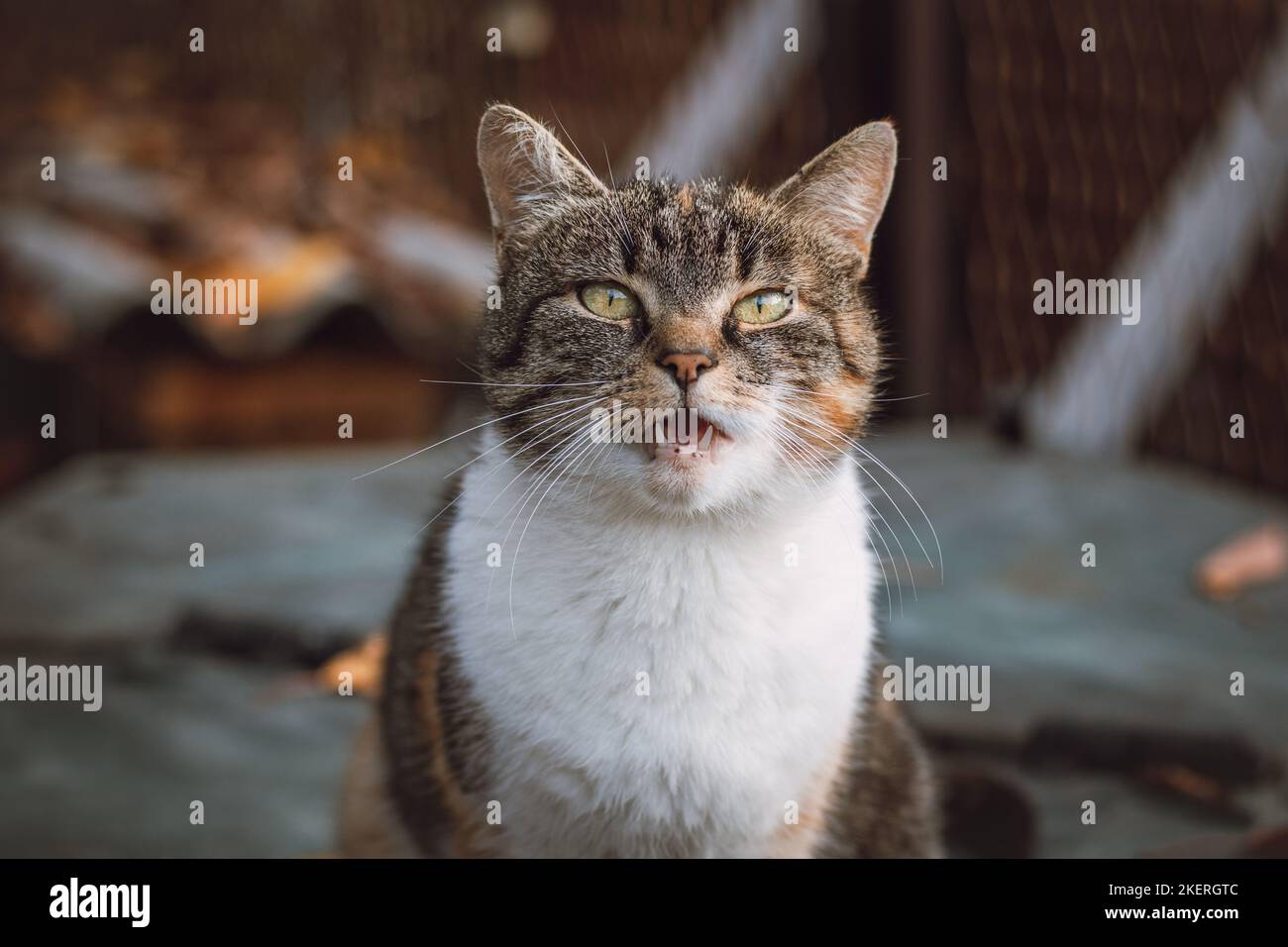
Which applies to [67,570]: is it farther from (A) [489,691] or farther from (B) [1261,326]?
(B) [1261,326]

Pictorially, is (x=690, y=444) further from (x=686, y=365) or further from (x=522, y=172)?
(x=522, y=172)

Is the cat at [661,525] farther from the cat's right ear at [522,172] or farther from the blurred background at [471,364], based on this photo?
the blurred background at [471,364]

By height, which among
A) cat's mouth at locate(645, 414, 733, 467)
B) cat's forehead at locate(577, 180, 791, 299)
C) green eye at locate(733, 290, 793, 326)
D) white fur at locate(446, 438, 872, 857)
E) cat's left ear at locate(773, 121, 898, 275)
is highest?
cat's left ear at locate(773, 121, 898, 275)

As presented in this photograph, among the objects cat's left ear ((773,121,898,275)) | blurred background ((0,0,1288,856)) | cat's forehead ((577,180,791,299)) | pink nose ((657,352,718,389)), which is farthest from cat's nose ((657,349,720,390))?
blurred background ((0,0,1288,856))

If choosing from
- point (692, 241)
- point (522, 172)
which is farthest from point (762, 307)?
point (522, 172)

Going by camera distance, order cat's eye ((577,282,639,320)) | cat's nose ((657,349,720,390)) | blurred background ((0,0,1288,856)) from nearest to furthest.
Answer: cat's nose ((657,349,720,390))
cat's eye ((577,282,639,320))
blurred background ((0,0,1288,856))

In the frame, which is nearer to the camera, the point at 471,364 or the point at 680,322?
the point at 680,322

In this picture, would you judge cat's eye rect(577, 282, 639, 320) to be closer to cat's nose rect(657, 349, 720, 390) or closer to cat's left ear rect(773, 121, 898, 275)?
cat's nose rect(657, 349, 720, 390)

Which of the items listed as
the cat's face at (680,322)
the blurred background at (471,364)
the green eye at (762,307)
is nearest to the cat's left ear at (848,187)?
the cat's face at (680,322)
